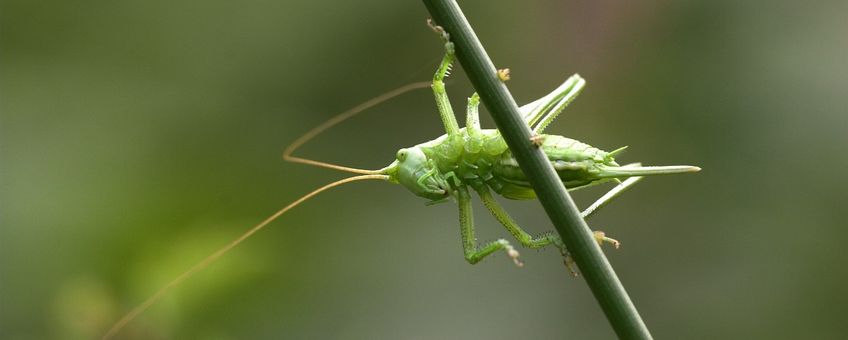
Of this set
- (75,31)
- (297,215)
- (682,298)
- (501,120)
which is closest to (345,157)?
(297,215)

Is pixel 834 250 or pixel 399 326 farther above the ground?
pixel 399 326

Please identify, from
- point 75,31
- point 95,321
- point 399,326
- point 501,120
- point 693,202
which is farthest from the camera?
point 75,31

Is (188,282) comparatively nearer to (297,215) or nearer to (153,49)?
(297,215)

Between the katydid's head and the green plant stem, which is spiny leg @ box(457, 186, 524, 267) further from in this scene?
the green plant stem

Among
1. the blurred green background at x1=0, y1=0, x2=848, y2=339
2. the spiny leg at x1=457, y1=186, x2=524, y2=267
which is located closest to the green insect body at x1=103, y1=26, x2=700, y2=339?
the spiny leg at x1=457, y1=186, x2=524, y2=267

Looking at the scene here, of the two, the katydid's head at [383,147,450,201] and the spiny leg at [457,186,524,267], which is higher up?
the katydid's head at [383,147,450,201]

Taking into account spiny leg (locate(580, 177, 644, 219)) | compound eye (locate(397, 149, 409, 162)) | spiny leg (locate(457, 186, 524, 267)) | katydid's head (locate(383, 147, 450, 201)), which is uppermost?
compound eye (locate(397, 149, 409, 162))
